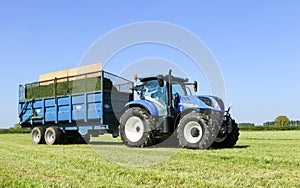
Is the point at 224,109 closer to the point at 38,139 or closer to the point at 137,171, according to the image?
the point at 137,171

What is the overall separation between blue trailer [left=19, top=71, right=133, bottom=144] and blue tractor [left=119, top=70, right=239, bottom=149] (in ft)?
4.15

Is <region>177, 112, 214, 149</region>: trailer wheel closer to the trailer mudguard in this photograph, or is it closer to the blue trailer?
the trailer mudguard

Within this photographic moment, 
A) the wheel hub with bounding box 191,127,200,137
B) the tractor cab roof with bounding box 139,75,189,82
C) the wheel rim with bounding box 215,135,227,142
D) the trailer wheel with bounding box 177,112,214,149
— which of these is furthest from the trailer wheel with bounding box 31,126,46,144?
the wheel rim with bounding box 215,135,227,142

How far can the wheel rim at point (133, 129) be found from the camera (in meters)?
11.0

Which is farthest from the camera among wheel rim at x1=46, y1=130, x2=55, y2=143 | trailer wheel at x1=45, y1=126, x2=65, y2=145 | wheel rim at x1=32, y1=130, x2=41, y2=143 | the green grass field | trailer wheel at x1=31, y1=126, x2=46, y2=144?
wheel rim at x1=32, y1=130, x2=41, y2=143

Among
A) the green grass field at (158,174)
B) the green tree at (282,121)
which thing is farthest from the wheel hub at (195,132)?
the green tree at (282,121)

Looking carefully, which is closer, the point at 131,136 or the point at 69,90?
the point at 131,136

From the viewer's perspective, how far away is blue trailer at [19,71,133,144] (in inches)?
490

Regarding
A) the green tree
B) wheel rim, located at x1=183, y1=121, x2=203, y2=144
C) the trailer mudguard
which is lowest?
the green tree

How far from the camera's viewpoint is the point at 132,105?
1152cm

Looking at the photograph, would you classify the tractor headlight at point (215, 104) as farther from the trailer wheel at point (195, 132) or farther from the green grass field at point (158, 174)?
the green grass field at point (158, 174)

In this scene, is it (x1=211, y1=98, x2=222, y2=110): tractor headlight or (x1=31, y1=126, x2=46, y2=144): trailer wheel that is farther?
(x1=31, y1=126, x2=46, y2=144): trailer wheel

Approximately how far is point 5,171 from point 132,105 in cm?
600

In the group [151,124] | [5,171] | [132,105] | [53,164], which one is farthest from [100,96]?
[5,171]
